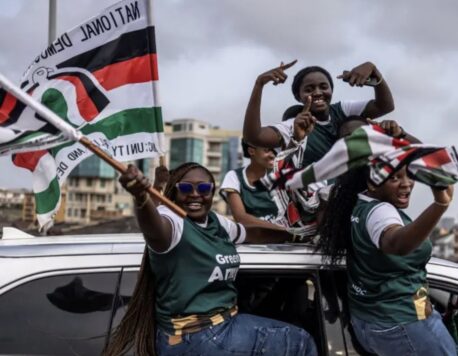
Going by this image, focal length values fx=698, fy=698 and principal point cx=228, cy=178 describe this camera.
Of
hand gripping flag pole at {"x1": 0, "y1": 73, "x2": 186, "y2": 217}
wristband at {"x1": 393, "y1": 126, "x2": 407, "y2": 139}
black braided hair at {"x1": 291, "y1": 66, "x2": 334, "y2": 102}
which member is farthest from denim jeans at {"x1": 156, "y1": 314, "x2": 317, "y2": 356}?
black braided hair at {"x1": 291, "y1": 66, "x2": 334, "y2": 102}

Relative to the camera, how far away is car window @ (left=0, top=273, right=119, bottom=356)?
2971 millimetres

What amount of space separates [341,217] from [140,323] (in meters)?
1.03

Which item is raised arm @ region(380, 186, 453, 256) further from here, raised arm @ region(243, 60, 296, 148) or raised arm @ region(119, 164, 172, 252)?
raised arm @ region(243, 60, 296, 148)

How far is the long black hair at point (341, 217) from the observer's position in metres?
3.19

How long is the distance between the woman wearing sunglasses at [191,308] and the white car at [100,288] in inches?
4.0

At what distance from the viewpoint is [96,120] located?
429 cm

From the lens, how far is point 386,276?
9.71 feet

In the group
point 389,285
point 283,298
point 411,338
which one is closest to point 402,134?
point 389,285

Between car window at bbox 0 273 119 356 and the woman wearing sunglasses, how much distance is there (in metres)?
0.11

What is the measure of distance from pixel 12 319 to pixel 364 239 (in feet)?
5.08

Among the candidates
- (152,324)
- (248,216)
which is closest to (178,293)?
(152,324)

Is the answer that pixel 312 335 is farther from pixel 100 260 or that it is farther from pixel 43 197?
pixel 43 197

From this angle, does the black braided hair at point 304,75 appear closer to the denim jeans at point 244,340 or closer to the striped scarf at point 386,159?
the striped scarf at point 386,159

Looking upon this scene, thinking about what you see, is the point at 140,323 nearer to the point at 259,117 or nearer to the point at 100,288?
the point at 100,288
